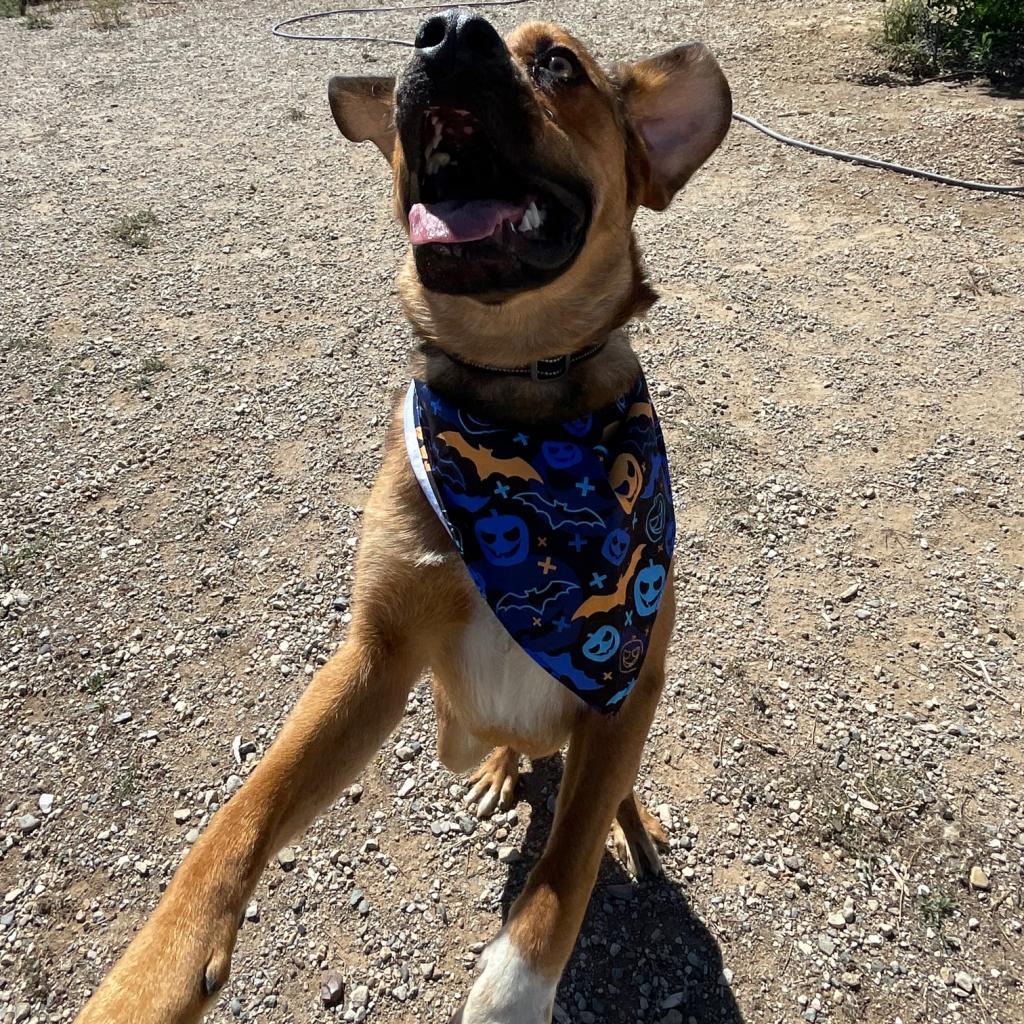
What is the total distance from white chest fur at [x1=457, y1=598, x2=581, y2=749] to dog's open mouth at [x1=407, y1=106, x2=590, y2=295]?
41.5 inches

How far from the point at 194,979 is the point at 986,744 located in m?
3.31

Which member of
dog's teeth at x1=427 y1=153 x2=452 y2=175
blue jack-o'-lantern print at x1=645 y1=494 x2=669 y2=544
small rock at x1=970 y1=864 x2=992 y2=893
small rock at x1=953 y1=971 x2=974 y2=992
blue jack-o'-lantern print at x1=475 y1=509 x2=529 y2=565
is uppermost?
dog's teeth at x1=427 y1=153 x2=452 y2=175

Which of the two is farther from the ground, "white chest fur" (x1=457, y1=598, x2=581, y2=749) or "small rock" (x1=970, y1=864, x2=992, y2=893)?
"white chest fur" (x1=457, y1=598, x2=581, y2=749)

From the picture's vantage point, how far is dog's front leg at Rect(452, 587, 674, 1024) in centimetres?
207

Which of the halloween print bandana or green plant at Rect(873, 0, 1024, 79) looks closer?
the halloween print bandana

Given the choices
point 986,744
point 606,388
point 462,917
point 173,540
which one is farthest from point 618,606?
point 173,540

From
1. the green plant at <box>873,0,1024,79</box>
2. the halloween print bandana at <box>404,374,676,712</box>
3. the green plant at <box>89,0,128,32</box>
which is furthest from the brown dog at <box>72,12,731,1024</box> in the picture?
the green plant at <box>89,0,128,32</box>

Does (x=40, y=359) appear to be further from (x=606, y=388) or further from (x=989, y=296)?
(x=989, y=296)

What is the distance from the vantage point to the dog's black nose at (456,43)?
2.04 metres

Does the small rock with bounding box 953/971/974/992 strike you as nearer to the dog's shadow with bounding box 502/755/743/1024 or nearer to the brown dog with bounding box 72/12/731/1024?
the dog's shadow with bounding box 502/755/743/1024

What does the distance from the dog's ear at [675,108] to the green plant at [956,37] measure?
9.49m

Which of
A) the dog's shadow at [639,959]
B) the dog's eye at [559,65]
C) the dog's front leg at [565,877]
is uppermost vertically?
the dog's eye at [559,65]

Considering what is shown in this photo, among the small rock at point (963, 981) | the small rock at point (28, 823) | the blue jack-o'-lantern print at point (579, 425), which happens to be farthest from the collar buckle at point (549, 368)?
the small rock at point (28, 823)

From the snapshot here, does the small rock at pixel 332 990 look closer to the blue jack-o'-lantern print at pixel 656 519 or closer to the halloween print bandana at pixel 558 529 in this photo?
the halloween print bandana at pixel 558 529
